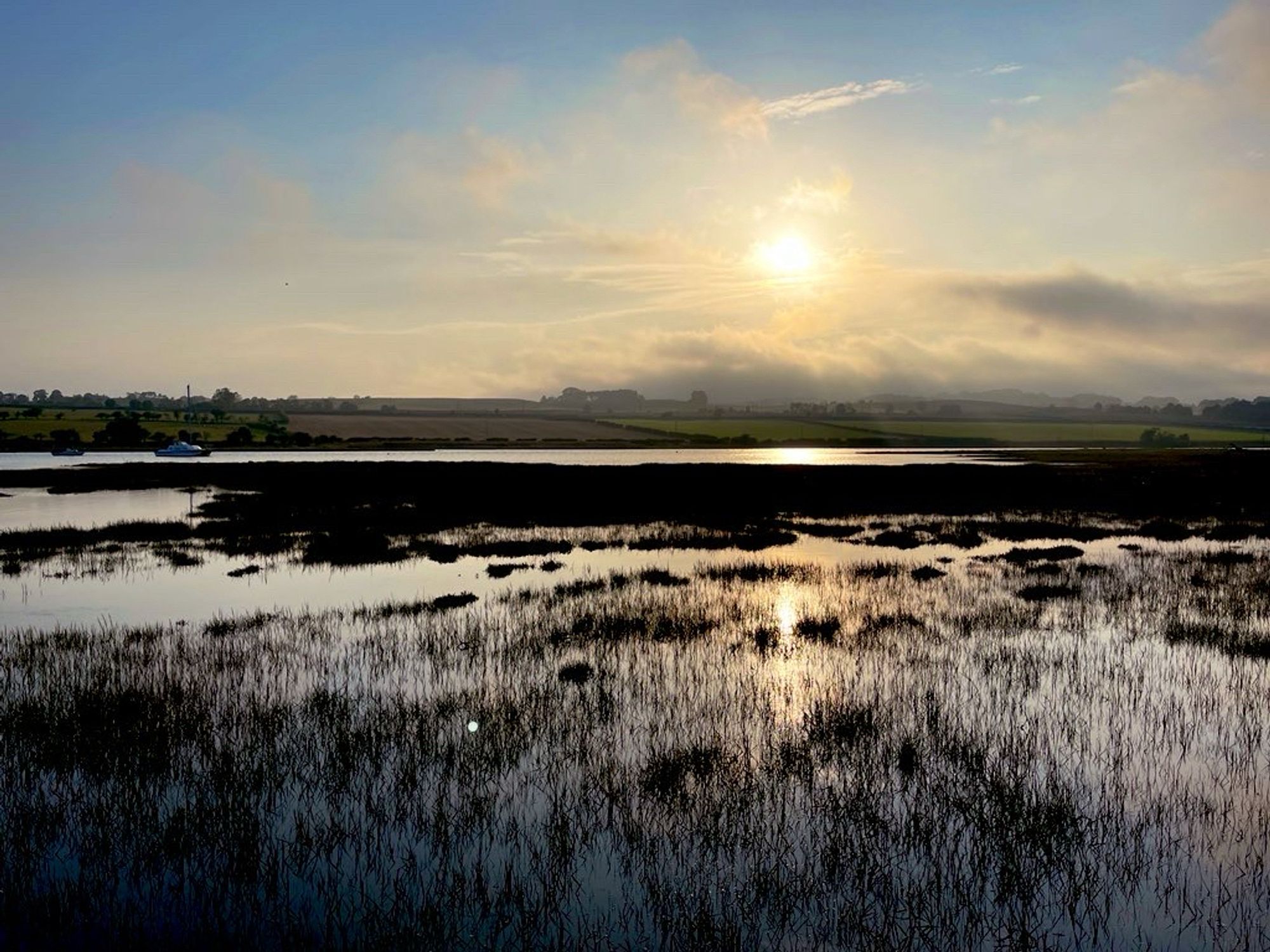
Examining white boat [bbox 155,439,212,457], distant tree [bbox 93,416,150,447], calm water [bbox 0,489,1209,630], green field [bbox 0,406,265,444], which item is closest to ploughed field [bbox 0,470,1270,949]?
calm water [bbox 0,489,1209,630]

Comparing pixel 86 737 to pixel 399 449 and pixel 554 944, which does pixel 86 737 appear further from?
pixel 399 449

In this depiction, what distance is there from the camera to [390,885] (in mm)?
9312

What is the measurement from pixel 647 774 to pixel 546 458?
122 meters

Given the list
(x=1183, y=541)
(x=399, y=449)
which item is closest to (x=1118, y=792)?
(x=1183, y=541)

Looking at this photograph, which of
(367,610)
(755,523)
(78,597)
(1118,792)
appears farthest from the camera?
(755,523)

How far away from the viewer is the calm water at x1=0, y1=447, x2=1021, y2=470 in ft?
375

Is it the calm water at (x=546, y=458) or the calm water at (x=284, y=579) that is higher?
the calm water at (x=546, y=458)

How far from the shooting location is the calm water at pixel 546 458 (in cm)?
11431

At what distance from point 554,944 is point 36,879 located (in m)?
5.76

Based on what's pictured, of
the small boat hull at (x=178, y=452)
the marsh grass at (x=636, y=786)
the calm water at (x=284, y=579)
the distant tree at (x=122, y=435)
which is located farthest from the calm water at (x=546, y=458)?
the marsh grass at (x=636, y=786)

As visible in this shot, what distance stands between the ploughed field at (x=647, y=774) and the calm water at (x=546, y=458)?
8082 cm

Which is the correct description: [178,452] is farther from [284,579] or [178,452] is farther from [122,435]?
[284,579]

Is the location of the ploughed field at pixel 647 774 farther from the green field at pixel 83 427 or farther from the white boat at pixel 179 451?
the green field at pixel 83 427

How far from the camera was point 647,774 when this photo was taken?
12.3 meters
